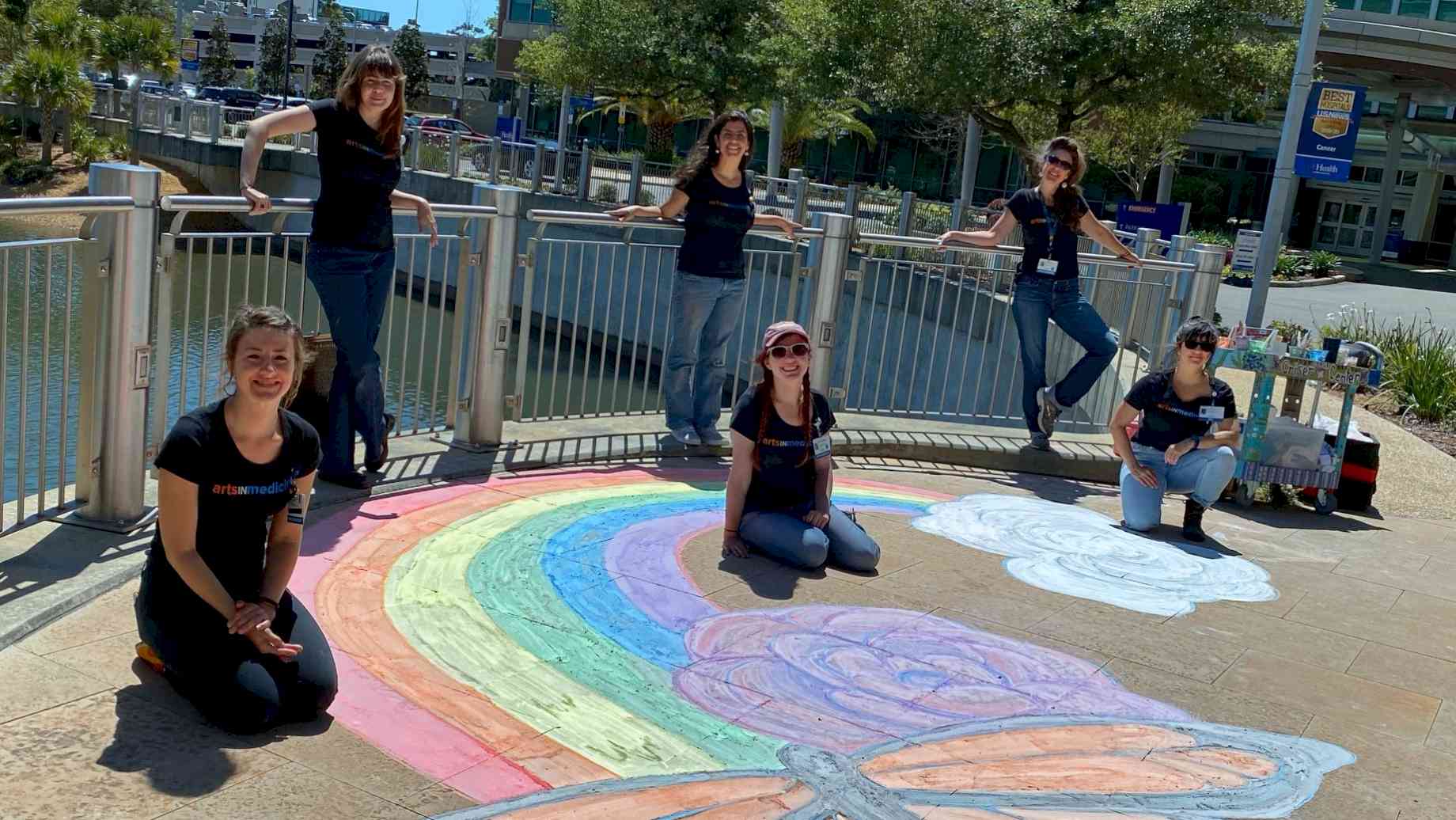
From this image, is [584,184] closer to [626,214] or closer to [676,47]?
[676,47]

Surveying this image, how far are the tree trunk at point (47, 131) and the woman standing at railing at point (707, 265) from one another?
41468mm

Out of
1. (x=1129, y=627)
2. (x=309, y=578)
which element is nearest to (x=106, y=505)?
(x=309, y=578)

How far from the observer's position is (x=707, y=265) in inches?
296

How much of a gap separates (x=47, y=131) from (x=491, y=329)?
4271cm

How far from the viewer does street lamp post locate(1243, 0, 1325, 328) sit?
52.6ft

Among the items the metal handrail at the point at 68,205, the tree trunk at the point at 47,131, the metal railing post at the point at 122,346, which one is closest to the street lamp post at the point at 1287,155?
the metal railing post at the point at 122,346

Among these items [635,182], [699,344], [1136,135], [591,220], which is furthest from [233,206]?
[1136,135]

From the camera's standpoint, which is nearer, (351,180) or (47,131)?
(351,180)

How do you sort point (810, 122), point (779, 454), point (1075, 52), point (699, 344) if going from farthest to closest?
1. point (810, 122)
2. point (1075, 52)
3. point (699, 344)
4. point (779, 454)

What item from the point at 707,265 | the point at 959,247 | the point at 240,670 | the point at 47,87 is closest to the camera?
the point at 240,670

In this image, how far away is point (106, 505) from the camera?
5.09 metres

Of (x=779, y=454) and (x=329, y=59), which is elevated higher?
(x=329, y=59)

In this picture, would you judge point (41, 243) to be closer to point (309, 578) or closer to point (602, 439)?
point (309, 578)

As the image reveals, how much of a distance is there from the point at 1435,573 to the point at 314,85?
86915 mm
